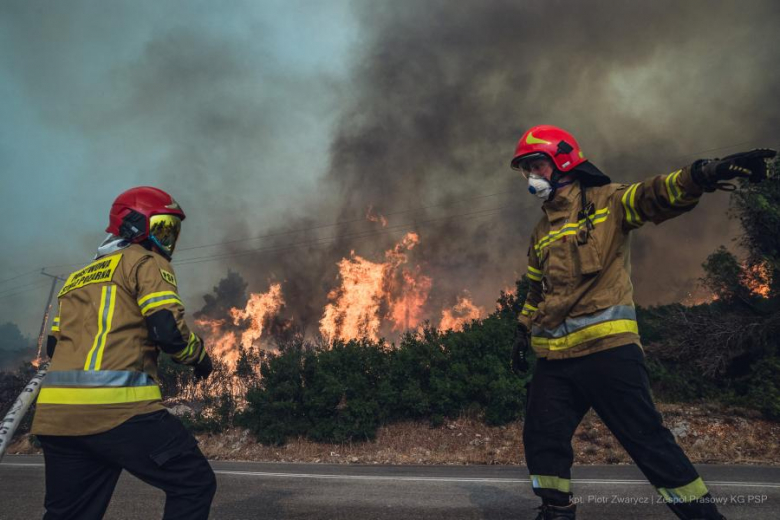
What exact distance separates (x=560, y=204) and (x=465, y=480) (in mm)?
3485

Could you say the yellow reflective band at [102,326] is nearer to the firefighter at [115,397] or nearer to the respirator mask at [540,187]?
the firefighter at [115,397]

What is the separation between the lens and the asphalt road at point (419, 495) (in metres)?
3.76

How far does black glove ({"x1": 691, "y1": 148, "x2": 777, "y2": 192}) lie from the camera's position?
234cm

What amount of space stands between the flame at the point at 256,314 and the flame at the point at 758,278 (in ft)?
94.3

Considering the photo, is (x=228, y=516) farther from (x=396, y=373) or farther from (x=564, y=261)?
(x=396, y=373)

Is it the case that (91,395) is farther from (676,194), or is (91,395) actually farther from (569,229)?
(676,194)

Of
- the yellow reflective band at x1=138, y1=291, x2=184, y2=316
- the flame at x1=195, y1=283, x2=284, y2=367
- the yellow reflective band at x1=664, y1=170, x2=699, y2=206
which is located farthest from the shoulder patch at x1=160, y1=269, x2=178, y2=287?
the flame at x1=195, y1=283, x2=284, y2=367

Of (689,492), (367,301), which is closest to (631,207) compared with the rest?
(689,492)

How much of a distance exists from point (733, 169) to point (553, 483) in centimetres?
186

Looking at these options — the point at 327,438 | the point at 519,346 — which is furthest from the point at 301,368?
the point at 519,346

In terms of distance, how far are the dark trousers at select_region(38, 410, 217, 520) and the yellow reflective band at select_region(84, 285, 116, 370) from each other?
13.2 inches

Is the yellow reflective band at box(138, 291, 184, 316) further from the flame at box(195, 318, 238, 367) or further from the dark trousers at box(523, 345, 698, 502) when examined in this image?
the flame at box(195, 318, 238, 367)

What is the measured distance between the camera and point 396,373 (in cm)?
995

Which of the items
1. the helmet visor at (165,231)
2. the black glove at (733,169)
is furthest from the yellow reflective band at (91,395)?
the black glove at (733,169)
